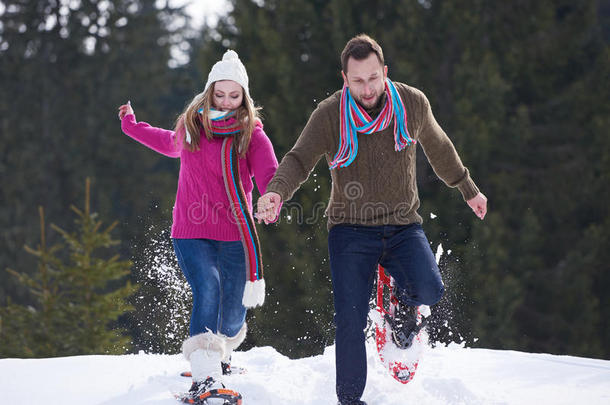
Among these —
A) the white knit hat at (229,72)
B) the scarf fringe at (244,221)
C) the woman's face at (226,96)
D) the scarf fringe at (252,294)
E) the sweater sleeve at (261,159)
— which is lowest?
the scarf fringe at (252,294)

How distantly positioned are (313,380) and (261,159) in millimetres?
1291

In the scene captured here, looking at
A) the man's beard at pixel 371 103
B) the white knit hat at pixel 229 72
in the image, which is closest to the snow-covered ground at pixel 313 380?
the man's beard at pixel 371 103

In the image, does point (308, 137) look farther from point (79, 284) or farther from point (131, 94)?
point (131, 94)

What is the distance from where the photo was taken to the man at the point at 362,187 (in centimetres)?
327

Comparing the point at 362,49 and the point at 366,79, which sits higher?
the point at 362,49

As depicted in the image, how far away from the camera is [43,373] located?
13.9ft

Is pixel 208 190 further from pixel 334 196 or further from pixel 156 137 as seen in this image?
pixel 334 196

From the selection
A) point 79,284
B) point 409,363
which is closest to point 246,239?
point 409,363

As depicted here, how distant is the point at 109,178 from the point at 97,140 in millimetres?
1014

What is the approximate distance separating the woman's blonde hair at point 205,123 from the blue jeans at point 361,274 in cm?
72

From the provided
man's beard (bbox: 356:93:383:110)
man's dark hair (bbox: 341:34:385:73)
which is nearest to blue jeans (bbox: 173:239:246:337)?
man's beard (bbox: 356:93:383:110)

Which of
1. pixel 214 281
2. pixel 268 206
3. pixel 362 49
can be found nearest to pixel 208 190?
pixel 214 281

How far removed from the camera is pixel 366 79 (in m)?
3.27

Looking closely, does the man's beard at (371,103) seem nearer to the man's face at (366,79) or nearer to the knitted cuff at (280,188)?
the man's face at (366,79)
